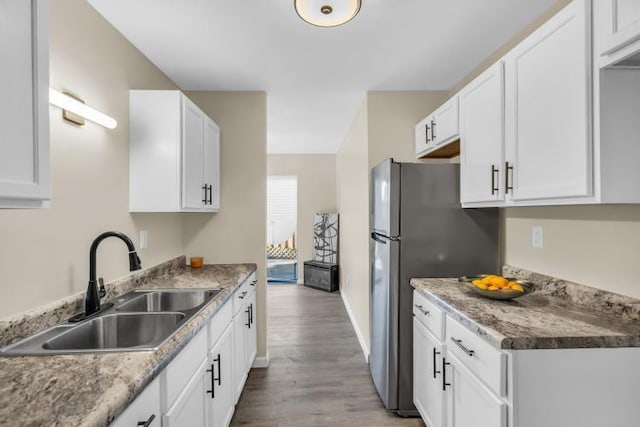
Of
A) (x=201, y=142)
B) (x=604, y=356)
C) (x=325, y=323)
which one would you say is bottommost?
(x=325, y=323)

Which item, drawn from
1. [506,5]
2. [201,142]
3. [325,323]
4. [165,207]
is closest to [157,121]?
[201,142]

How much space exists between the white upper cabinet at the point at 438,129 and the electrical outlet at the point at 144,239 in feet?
7.31

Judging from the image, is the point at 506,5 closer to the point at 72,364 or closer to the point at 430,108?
the point at 430,108

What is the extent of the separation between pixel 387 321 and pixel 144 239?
1795 millimetres

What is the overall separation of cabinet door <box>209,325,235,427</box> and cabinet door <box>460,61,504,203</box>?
1.71 meters

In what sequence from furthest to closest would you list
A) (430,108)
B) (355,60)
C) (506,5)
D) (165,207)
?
(430,108), (355,60), (165,207), (506,5)

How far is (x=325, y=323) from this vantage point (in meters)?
4.09

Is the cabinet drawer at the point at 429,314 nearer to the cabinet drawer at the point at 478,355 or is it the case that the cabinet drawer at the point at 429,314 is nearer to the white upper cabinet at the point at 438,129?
the cabinet drawer at the point at 478,355

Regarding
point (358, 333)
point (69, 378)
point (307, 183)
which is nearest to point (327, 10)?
point (69, 378)

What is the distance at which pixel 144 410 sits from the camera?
103 cm

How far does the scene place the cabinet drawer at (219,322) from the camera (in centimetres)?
173

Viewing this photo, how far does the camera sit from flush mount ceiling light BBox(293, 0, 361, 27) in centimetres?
165

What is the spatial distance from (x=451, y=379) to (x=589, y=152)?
120 centimetres

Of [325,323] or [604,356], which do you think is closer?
[604,356]
